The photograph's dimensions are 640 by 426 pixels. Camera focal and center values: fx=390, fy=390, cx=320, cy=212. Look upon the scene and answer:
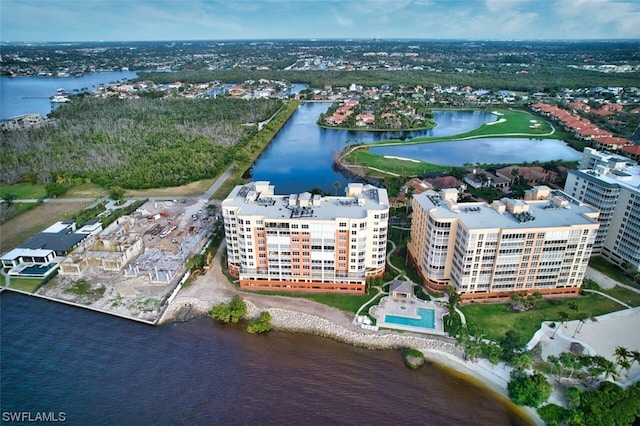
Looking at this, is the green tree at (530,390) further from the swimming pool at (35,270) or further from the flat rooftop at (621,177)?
the swimming pool at (35,270)

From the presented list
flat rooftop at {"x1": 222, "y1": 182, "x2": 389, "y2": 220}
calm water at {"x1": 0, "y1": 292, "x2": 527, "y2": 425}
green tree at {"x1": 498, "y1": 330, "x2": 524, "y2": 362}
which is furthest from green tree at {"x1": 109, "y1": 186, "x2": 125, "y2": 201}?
green tree at {"x1": 498, "y1": 330, "x2": 524, "y2": 362}

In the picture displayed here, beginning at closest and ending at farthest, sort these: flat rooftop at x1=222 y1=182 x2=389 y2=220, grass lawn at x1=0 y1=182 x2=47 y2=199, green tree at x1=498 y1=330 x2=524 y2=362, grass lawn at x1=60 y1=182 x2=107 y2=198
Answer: green tree at x1=498 y1=330 x2=524 y2=362 → flat rooftop at x1=222 y1=182 x2=389 y2=220 → grass lawn at x1=0 y1=182 x2=47 y2=199 → grass lawn at x1=60 y1=182 x2=107 y2=198

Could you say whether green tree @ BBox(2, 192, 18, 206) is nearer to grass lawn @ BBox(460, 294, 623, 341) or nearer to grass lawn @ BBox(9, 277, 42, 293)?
grass lawn @ BBox(9, 277, 42, 293)

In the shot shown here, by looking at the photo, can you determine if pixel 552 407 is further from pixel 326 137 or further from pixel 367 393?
pixel 326 137

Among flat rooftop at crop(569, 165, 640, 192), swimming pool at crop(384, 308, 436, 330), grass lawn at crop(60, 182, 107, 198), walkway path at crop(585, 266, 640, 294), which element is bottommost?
swimming pool at crop(384, 308, 436, 330)

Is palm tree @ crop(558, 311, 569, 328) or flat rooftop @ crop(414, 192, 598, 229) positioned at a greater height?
flat rooftop @ crop(414, 192, 598, 229)

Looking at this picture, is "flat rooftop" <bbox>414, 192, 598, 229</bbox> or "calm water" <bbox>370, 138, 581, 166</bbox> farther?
"calm water" <bbox>370, 138, 581, 166</bbox>

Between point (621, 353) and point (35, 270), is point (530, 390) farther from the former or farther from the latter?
point (35, 270)
